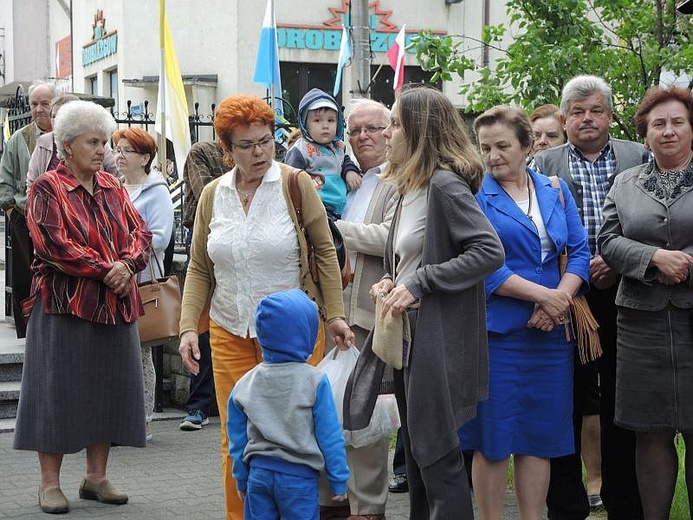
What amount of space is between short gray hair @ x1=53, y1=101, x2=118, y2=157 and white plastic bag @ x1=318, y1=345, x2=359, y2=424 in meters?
1.89

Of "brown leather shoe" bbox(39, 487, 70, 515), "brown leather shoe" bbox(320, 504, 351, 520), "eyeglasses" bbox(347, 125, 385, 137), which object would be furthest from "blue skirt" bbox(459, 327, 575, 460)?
"brown leather shoe" bbox(39, 487, 70, 515)

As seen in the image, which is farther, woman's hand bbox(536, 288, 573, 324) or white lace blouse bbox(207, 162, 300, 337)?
white lace blouse bbox(207, 162, 300, 337)

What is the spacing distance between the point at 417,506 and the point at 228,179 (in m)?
1.84

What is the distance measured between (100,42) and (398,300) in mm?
27654

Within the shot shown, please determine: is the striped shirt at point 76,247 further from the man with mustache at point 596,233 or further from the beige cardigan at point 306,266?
the man with mustache at point 596,233

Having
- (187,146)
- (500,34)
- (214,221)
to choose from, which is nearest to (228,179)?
(214,221)

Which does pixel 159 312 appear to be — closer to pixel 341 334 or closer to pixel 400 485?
pixel 400 485

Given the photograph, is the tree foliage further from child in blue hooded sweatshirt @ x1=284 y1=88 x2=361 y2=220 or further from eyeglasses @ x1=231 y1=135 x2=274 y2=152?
eyeglasses @ x1=231 y1=135 x2=274 y2=152

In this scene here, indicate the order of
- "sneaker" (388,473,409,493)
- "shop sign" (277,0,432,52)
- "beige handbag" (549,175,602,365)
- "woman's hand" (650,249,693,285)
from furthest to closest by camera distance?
1. "shop sign" (277,0,432,52)
2. "sneaker" (388,473,409,493)
3. "beige handbag" (549,175,602,365)
4. "woman's hand" (650,249,693,285)

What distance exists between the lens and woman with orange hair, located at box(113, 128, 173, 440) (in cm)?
827

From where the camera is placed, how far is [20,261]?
10.1m

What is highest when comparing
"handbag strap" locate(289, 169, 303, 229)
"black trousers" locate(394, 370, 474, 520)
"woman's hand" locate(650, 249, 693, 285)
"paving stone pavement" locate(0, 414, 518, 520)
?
"handbag strap" locate(289, 169, 303, 229)

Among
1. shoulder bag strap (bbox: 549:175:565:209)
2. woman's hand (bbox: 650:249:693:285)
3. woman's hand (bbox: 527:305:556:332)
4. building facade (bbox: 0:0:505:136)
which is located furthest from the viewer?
building facade (bbox: 0:0:505:136)

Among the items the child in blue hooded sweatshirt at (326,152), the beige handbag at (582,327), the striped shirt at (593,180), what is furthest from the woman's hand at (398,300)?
the child in blue hooded sweatshirt at (326,152)
